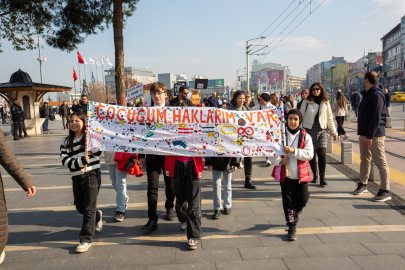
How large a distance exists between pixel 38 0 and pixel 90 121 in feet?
35.4

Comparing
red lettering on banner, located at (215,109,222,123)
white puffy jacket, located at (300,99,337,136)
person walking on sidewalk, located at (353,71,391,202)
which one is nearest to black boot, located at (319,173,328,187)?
white puffy jacket, located at (300,99,337,136)

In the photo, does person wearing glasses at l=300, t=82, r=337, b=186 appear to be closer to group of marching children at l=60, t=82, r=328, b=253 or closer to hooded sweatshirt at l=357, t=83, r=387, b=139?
hooded sweatshirt at l=357, t=83, r=387, b=139

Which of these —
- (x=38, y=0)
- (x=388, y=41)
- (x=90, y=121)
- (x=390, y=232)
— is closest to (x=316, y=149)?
(x=390, y=232)

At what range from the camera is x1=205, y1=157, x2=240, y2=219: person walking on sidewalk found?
432 centimetres

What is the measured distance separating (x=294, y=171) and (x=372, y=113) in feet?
7.23

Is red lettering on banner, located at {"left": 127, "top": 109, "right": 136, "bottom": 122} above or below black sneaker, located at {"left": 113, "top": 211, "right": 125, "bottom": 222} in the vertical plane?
above

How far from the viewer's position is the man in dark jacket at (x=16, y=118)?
15.7 m

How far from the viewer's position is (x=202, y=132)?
13.1 ft

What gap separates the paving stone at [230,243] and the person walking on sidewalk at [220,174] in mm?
764

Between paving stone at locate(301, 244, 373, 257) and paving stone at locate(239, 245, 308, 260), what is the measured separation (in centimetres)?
10

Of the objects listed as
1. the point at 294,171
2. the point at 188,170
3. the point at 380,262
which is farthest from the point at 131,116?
the point at 380,262

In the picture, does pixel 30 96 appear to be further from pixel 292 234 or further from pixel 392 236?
pixel 392 236

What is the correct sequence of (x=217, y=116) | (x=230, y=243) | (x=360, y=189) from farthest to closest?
1. (x=360, y=189)
2. (x=217, y=116)
3. (x=230, y=243)

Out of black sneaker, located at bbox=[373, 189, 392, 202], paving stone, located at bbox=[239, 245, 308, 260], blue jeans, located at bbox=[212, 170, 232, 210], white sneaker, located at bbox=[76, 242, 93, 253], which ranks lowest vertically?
paving stone, located at bbox=[239, 245, 308, 260]
